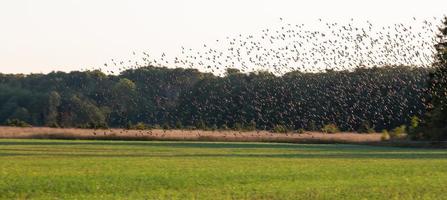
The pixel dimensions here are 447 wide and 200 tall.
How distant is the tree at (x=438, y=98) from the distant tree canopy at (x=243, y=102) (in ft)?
68.3

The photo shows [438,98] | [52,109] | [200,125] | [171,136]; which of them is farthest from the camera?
[52,109]

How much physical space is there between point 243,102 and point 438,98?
43.7 metres

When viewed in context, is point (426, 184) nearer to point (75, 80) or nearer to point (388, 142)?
point (388, 142)

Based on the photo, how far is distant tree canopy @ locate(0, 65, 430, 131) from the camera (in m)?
110

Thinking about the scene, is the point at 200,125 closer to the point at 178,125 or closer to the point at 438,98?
the point at 178,125

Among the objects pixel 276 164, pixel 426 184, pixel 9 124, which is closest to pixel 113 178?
pixel 426 184

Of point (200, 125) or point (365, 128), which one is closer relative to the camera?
point (365, 128)

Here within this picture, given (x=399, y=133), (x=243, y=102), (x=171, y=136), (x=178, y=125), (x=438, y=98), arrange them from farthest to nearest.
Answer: (x=243, y=102), (x=178, y=125), (x=399, y=133), (x=171, y=136), (x=438, y=98)

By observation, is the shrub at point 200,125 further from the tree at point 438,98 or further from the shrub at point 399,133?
the tree at point 438,98

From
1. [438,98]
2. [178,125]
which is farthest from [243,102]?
[438,98]

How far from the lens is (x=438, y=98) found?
267 ft

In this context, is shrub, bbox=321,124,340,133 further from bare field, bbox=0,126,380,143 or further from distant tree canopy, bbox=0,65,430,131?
bare field, bbox=0,126,380,143

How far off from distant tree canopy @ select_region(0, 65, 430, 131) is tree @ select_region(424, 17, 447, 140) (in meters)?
20.8

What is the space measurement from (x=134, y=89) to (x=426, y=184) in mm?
106286
